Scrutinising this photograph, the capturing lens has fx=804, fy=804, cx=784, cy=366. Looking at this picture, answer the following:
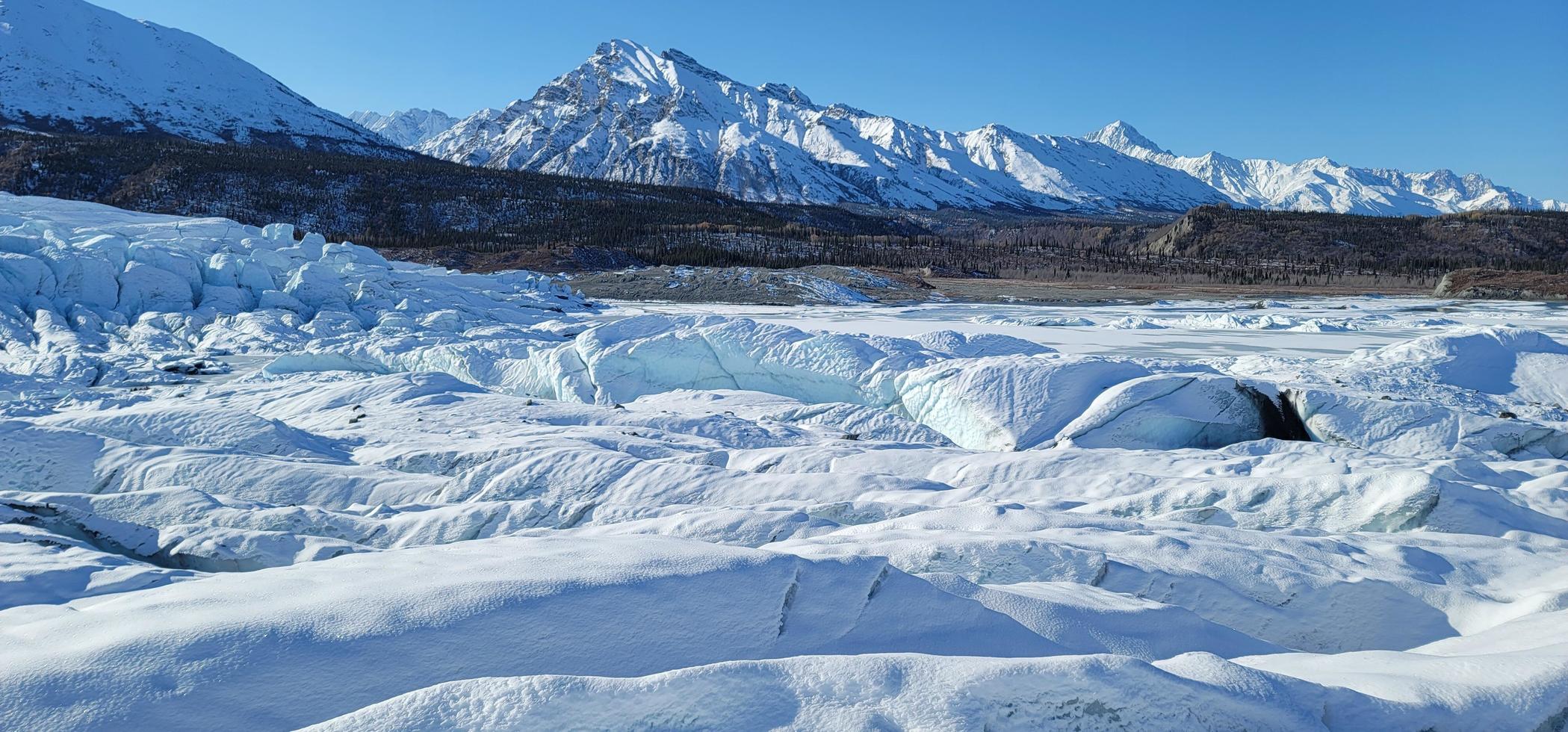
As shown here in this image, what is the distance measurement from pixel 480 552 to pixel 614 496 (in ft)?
7.81

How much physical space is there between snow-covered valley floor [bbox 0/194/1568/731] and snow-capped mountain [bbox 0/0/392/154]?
4532 inches

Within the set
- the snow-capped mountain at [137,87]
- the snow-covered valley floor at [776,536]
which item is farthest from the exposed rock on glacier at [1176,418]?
the snow-capped mountain at [137,87]

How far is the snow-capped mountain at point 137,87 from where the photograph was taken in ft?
331

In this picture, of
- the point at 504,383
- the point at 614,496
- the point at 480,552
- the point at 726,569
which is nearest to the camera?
the point at 726,569

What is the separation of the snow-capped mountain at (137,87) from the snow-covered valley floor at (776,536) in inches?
4532

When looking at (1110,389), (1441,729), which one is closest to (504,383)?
(1110,389)

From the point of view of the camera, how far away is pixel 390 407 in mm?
9164

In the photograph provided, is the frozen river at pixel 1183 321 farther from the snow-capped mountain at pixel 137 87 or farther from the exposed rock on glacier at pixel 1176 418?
the snow-capped mountain at pixel 137 87

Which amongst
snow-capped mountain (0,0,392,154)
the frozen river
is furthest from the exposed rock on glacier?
snow-capped mountain (0,0,392,154)

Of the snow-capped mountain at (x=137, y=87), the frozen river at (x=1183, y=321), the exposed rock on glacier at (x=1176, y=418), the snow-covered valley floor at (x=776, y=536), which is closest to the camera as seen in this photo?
the snow-covered valley floor at (x=776, y=536)

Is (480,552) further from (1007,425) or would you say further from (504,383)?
(504,383)

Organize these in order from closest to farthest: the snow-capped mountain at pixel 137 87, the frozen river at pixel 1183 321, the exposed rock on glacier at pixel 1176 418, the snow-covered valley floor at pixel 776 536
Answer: the snow-covered valley floor at pixel 776 536, the exposed rock on glacier at pixel 1176 418, the frozen river at pixel 1183 321, the snow-capped mountain at pixel 137 87

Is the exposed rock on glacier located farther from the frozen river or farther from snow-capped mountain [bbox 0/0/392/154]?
snow-capped mountain [bbox 0/0/392/154]

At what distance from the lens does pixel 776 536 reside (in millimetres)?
4949
